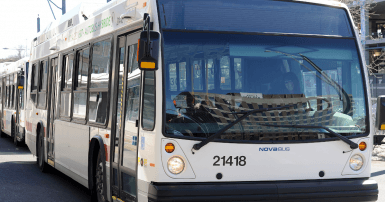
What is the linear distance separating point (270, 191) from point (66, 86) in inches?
A: 202

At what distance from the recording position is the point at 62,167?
954cm

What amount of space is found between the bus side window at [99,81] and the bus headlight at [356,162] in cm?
302

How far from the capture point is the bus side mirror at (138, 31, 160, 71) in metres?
5.02

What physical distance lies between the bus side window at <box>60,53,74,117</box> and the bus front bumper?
14.2 ft

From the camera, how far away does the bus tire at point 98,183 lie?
7.17 metres

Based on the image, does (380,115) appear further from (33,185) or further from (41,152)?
(41,152)

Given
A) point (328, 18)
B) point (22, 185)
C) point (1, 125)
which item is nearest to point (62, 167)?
point (22, 185)

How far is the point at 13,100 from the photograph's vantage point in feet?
64.6

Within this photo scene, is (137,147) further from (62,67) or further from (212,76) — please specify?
(62,67)

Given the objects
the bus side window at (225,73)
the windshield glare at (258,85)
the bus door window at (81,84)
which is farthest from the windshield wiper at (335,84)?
the bus door window at (81,84)

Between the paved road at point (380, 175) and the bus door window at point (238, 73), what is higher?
the bus door window at point (238, 73)

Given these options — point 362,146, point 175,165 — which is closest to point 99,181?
point 175,165

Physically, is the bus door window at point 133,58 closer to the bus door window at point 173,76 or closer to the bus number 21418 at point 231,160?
the bus door window at point 173,76

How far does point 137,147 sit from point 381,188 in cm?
562
